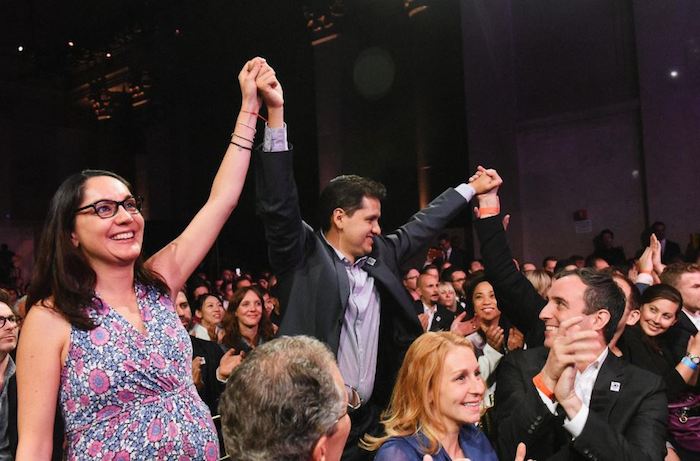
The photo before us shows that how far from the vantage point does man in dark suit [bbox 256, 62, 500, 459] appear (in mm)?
2201

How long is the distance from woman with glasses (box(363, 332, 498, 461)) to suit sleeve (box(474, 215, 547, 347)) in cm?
68

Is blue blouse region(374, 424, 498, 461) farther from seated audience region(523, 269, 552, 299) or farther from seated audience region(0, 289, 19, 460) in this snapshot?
seated audience region(523, 269, 552, 299)

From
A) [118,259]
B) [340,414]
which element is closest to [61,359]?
[118,259]

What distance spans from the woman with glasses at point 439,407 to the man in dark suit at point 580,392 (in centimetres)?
11

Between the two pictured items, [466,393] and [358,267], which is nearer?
[466,393]

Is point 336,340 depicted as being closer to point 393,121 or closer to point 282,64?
point 393,121

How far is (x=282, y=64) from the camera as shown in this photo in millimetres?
12711

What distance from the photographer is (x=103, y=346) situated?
1458mm

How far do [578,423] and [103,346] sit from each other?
1275 millimetres

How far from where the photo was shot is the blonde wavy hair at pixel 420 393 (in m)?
2.11

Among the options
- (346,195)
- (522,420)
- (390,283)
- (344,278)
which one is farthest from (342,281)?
(522,420)

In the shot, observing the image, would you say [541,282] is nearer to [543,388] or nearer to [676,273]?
[676,273]

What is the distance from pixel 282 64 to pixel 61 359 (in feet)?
38.7

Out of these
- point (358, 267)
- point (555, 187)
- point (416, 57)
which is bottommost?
point (358, 267)
